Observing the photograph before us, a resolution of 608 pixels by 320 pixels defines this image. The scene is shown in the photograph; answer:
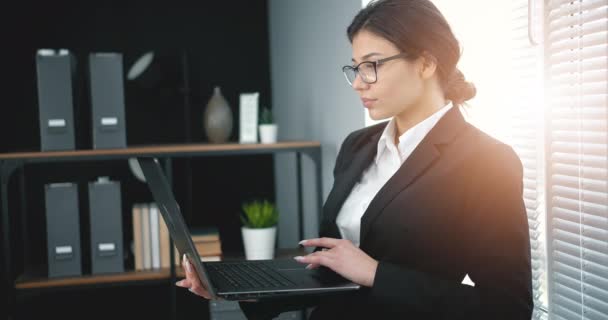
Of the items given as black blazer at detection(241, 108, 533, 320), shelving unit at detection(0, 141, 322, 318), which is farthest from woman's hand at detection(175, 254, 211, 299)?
shelving unit at detection(0, 141, 322, 318)

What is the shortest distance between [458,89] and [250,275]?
622 millimetres

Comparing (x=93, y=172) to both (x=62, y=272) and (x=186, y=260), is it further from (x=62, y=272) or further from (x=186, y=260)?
(x=186, y=260)

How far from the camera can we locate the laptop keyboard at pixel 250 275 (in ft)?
4.11

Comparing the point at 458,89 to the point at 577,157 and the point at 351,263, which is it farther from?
the point at 351,263

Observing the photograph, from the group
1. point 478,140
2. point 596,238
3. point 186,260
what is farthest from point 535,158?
point 186,260

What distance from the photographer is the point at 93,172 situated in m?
3.28

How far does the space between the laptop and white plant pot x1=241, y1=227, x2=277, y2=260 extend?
1.36 metres

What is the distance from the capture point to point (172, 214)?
1287mm

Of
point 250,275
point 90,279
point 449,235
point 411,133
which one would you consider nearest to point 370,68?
point 411,133

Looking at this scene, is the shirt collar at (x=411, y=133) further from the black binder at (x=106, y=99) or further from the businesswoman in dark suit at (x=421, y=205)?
the black binder at (x=106, y=99)

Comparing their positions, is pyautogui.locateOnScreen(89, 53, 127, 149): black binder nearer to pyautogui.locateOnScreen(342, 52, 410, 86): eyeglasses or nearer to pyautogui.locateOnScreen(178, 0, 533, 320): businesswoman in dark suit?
pyautogui.locateOnScreen(178, 0, 533, 320): businesswoman in dark suit

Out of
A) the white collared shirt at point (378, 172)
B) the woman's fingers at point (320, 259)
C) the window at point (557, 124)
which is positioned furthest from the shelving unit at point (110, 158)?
the woman's fingers at point (320, 259)

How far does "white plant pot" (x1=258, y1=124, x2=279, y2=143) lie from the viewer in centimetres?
284

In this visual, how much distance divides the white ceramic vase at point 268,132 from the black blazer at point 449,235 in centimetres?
141
